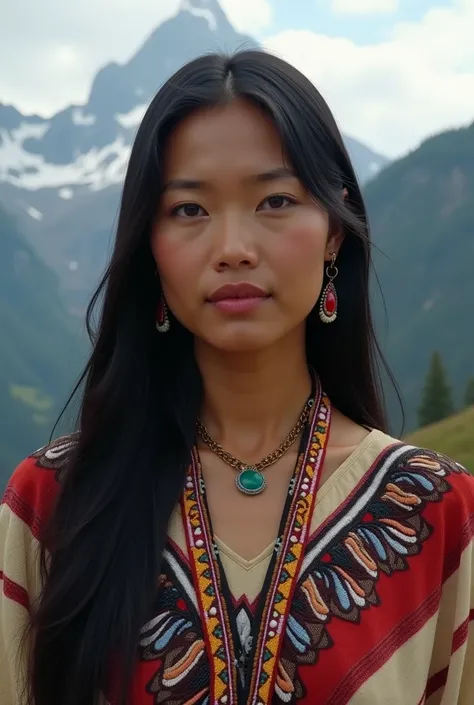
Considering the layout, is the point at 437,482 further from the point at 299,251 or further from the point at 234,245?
the point at 234,245

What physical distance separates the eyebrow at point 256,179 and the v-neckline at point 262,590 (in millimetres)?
745

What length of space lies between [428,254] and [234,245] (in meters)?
83.4

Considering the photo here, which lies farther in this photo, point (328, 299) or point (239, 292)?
point (328, 299)

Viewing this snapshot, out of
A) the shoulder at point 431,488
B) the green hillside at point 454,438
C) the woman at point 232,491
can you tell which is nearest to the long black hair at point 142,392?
the woman at point 232,491

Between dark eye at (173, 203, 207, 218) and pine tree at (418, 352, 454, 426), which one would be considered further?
pine tree at (418, 352, 454, 426)

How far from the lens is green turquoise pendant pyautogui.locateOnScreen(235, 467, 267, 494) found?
2.34m

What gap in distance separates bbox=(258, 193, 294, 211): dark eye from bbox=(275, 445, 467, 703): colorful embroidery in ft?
2.49

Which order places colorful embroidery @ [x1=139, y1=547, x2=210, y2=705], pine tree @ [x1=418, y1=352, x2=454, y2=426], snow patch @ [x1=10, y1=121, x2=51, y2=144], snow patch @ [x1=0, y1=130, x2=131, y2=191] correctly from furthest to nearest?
1. snow patch @ [x1=10, y1=121, x2=51, y2=144]
2. snow patch @ [x1=0, y1=130, x2=131, y2=191]
3. pine tree @ [x1=418, y1=352, x2=454, y2=426]
4. colorful embroidery @ [x1=139, y1=547, x2=210, y2=705]

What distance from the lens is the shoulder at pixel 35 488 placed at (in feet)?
7.61

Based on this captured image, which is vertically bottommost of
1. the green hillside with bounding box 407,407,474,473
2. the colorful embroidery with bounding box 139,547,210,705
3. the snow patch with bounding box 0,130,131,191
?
the colorful embroidery with bounding box 139,547,210,705

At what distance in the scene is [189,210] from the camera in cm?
218

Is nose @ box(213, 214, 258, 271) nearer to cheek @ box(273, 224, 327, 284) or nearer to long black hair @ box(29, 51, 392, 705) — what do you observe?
cheek @ box(273, 224, 327, 284)

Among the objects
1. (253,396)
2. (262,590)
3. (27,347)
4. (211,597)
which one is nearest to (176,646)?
(211,597)

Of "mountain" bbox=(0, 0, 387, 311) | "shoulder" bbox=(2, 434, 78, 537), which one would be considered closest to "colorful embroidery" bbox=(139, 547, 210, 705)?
"shoulder" bbox=(2, 434, 78, 537)
